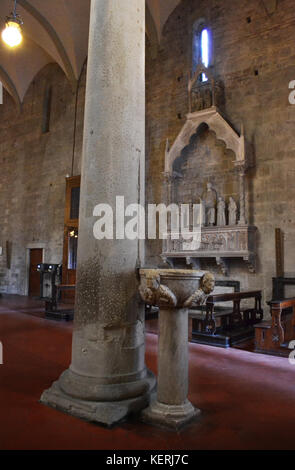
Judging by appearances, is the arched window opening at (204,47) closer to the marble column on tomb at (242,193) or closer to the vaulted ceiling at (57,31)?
the vaulted ceiling at (57,31)

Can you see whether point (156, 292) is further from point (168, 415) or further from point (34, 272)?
point (34, 272)

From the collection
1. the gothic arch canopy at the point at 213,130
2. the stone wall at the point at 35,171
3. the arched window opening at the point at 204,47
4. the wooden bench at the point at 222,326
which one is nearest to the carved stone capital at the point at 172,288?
the wooden bench at the point at 222,326

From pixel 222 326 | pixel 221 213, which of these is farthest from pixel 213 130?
pixel 222 326

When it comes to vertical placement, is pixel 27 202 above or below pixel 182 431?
above

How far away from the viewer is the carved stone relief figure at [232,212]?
8.74 metres

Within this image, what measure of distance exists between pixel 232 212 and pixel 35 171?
9117 millimetres

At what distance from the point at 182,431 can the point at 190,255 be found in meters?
6.71

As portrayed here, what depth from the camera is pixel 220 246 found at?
28.5 feet

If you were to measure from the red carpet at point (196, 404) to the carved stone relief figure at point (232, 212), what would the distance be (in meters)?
4.12

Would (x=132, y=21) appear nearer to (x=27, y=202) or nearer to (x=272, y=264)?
(x=272, y=264)

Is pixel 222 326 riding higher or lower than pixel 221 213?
lower

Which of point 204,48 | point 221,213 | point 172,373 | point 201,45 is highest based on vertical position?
point 201,45

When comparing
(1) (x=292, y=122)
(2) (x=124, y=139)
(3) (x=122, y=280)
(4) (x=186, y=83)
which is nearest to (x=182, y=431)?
(3) (x=122, y=280)
